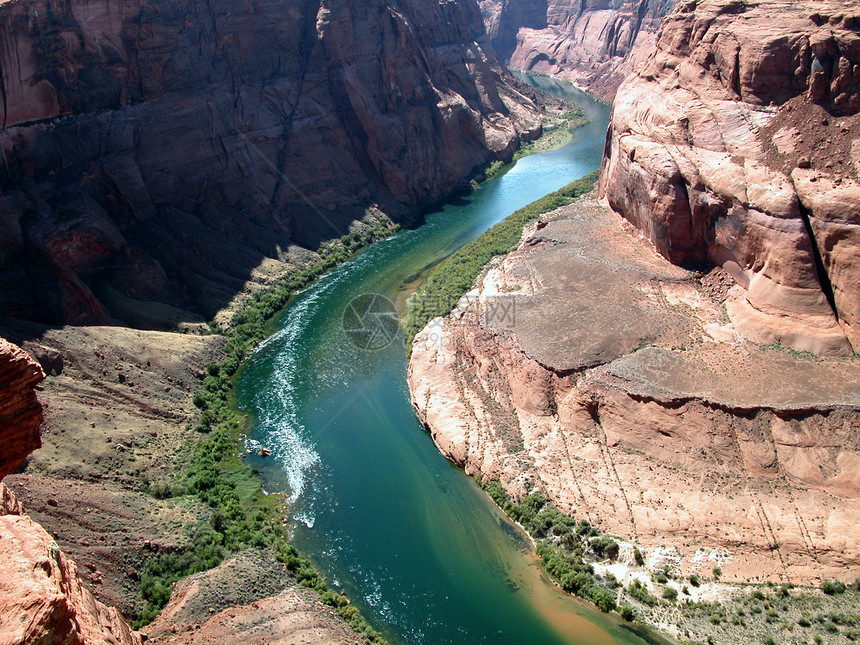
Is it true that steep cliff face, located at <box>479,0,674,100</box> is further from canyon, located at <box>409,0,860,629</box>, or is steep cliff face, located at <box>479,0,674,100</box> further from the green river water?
the green river water

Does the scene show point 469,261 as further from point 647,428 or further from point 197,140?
point 647,428

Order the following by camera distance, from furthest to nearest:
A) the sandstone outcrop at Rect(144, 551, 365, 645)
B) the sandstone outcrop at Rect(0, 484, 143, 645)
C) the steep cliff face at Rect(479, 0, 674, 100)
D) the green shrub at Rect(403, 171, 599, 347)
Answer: the steep cliff face at Rect(479, 0, 674, 100) → the green shrub at Rect(403, 171, 599, 347) → the sandstone outcrop at Rect(144, 551, 365, 645) → the sandstone outcrop at Rect(0, 484, 143, 645)

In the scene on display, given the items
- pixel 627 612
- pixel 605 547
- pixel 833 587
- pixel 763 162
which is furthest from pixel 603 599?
pixel 763 162

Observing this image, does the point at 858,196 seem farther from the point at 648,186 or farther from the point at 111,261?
the point at 111,261

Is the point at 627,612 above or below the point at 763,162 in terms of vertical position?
below

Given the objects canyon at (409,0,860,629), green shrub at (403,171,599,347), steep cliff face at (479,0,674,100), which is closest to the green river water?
canyon at (409,0,860,629)

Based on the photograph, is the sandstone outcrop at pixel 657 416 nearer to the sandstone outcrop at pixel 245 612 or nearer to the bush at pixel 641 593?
the bush at pixel 641 593
